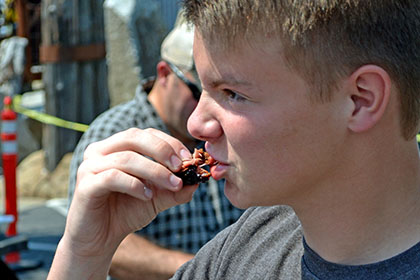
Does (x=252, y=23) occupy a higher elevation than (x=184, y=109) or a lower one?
higher

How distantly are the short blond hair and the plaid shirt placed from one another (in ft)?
6.25

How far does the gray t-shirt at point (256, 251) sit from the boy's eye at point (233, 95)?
17.5 inches

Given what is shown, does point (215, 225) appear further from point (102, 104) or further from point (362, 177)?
point (102, 104)

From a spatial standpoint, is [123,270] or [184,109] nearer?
[123,270]

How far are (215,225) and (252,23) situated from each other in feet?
6.76

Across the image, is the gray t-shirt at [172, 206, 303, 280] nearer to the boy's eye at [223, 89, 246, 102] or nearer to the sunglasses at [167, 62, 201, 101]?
the boy's eye at [223, 89, 246, 102]

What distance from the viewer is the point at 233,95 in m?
1.52

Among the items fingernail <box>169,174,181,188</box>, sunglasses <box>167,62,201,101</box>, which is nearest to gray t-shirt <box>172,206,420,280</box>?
fingernail <box>169,174,181,188</box>

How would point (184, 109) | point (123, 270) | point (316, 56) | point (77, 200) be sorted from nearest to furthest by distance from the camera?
point (316, 56), point (77, 200), point (123, 270), point (184, 109)

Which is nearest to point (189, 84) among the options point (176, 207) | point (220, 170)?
point (176, 207)

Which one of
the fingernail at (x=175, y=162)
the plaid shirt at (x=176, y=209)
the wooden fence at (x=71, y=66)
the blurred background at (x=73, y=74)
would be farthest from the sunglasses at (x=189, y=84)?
the wooden fence at (x=71, y=66)

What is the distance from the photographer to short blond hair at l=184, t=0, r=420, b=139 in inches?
56.7

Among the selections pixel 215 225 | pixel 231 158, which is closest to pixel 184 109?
pixel 215 225

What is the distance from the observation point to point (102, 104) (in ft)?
28.2
